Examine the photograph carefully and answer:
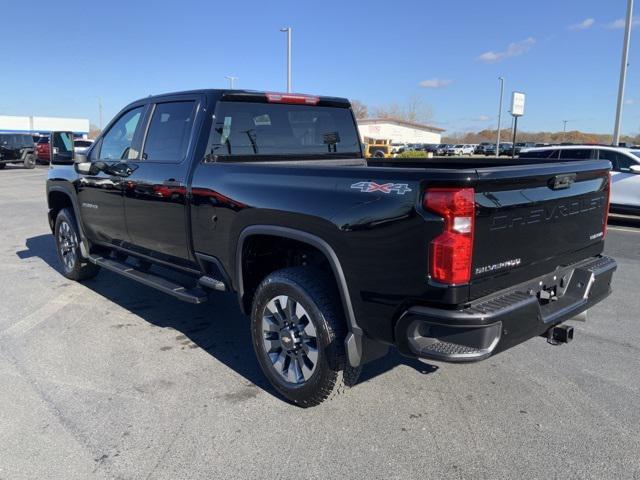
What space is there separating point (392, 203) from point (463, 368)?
188cm

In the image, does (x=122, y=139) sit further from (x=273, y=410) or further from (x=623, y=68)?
(x=623, y=68)

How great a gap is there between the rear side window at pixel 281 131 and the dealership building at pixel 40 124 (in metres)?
72.8

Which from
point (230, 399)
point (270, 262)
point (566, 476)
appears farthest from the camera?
point (270, 262)

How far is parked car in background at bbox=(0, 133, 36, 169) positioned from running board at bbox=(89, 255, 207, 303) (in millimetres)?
27183

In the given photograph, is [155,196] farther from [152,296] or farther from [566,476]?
[566,476]

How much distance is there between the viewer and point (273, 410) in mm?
3418

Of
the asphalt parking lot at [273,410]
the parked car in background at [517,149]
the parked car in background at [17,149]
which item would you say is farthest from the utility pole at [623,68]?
the parked car in background at [17,149]

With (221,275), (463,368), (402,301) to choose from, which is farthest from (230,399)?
(463,368)

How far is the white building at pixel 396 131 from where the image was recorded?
83.9 m

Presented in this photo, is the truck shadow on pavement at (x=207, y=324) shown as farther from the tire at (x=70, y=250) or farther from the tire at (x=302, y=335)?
the tire at (x=302, y=335)

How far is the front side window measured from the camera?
16.3 ft

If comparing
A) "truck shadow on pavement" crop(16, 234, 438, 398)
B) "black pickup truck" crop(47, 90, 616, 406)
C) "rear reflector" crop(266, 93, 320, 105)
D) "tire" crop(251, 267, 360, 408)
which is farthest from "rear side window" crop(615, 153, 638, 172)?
"tire" crop(251, 267, 360, 408)

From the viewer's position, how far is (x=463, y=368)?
404cm

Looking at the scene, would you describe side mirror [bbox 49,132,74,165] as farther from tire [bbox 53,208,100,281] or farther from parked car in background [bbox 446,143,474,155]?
parked car in background [bbox 446,143,474,155]
